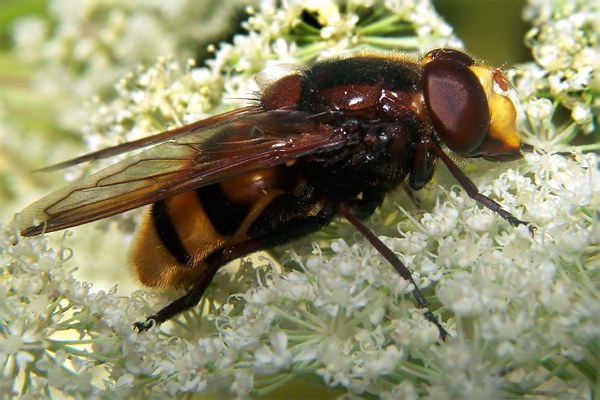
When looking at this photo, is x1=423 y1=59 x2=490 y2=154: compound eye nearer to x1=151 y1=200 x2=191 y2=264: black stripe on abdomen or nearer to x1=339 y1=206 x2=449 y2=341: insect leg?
x1=339 y1=206 x2=449 y2=341: insect leg

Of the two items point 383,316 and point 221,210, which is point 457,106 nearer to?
point 383,316

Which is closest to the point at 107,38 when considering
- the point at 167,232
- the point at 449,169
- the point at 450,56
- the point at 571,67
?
the point at 167,232

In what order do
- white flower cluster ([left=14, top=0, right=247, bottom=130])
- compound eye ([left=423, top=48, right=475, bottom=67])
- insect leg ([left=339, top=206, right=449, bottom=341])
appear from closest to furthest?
insect leg ([left=339, top=206, right=449, bottom=341]) → compound eye ([left=423, top=48, right=475, bottom=67]) → white flower cluster ([left=14, top=0, right=247, bottom=130])

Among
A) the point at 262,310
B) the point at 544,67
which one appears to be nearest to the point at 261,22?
the point at 544,67

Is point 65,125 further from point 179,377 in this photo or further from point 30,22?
point 179,377

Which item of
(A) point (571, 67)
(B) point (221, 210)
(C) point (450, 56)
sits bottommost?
(B) point (221, 210)

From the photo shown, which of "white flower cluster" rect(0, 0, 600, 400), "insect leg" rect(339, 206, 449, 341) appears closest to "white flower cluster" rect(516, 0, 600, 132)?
"white flower cluster" rect(0, 0, 600, 400)
